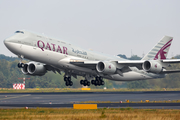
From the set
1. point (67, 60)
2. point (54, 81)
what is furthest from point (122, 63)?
point (54, 81)

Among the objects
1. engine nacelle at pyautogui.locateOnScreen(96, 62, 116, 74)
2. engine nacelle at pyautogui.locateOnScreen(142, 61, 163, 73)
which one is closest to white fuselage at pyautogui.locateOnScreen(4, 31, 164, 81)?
engine nacelle at pyautogui.locateOnScreen(96, 62, 116, 74)

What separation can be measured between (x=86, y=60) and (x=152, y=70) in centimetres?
1117

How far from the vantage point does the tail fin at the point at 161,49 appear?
59.8 meters

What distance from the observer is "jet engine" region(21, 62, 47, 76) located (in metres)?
49.7

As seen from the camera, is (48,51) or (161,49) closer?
(48,51)

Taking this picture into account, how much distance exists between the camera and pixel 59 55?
4425 centimetres

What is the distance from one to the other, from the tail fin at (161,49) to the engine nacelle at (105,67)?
47.4 ft

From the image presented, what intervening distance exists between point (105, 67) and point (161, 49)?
60.9ft

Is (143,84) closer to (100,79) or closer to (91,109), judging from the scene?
(100,79)

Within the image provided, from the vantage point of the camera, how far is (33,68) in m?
50.3

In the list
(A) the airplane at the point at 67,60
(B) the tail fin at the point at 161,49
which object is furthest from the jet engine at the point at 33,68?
(B) the tail fin at the point at 161,49

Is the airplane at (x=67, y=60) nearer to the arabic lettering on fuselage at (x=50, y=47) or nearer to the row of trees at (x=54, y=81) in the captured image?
the arabic lettering on fuselage at (x=50, y=47)

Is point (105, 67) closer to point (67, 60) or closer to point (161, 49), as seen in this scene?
point (67, 60)

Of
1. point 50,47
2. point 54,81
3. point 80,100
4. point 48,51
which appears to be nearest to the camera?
point 48,51
